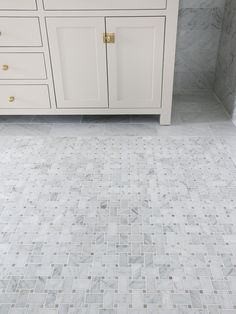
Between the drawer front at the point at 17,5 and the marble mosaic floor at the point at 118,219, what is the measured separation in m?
0.69

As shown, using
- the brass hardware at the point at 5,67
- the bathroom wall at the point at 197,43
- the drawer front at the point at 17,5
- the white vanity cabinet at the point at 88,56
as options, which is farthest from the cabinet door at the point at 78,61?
the bathroom wall at the point at 197,43

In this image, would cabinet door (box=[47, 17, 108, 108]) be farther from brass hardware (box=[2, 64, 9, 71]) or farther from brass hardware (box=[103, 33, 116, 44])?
brass hardware (box=[2, 64, 9, 71])

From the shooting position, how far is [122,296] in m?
0.94

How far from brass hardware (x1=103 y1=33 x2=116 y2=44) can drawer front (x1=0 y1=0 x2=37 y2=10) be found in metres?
0.39

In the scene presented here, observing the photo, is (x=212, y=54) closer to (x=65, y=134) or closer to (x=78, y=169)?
(x=65, y=134)

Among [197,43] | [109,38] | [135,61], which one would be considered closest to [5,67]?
[109,38]

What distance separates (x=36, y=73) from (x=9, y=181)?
2.26 ft

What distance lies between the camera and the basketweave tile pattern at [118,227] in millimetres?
946

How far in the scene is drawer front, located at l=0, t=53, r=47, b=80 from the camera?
173 centimetres

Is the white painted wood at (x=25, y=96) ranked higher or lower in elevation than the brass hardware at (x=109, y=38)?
lower

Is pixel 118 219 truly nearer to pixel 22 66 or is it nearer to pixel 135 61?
pixel 135 61

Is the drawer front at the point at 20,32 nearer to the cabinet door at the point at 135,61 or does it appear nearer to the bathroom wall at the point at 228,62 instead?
the cabinet door at the point at 135,61

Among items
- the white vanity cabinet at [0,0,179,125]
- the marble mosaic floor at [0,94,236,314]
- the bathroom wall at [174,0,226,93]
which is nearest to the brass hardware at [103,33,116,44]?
the white vanity cabinet at [0,0,179,125]

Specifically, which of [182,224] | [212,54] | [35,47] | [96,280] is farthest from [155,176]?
[212,54]
